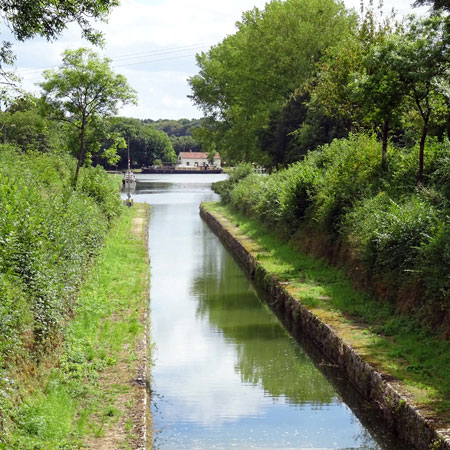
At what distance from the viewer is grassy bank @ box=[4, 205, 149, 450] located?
299 inches

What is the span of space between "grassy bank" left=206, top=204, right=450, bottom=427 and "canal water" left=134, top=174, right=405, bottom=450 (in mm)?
806

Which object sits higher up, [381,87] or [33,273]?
[381,87]

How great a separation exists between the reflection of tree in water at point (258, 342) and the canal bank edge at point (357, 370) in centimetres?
39

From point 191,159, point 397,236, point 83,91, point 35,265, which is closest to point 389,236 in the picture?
point 397,236

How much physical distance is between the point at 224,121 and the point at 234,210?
19567 millimetres

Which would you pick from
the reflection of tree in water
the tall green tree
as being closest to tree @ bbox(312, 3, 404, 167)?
the reflection of tree in water

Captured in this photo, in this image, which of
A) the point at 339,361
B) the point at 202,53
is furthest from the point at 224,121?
the point at 339,361

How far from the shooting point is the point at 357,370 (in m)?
11.0

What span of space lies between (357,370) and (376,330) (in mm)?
1577

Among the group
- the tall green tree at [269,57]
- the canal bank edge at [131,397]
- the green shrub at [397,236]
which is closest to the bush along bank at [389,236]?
the green shrub at [397,236]

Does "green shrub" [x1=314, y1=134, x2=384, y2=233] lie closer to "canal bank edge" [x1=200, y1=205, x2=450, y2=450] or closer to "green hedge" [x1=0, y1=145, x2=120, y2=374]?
"canal bank edge" [x1=200, y1=205, x2=450, y2=450]

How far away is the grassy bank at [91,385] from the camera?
7.59 meters

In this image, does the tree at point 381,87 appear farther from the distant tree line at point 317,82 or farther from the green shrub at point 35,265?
the green shrub at point 35,265

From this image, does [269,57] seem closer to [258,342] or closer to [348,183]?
[348,183]
